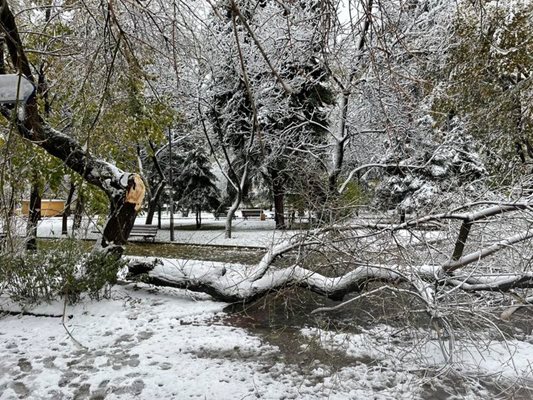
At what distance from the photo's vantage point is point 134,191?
620cm

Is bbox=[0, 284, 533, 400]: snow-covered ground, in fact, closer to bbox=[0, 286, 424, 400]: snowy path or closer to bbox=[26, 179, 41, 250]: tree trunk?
bbox=[0, 286, 424, 400]: snowy path

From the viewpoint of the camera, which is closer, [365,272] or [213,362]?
[213,362]

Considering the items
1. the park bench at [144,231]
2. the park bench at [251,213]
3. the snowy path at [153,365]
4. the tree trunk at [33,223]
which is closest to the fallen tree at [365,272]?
the snowy path at [153,365]

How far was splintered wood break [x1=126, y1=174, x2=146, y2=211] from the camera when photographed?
242 inches

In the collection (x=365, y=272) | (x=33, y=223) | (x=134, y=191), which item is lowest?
(x=365, y=272)

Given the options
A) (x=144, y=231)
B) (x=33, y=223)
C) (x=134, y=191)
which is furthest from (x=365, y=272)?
(x=144, y=231)

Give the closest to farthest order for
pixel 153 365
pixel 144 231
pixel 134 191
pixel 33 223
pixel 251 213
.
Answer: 1. pixel 153 365
2. pixel 33 223
3. pixel 134 191
4. pixel 144 231
5. pixel 251 213

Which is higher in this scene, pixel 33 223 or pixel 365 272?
pixel 33 223

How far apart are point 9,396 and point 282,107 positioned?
10766 millimetres

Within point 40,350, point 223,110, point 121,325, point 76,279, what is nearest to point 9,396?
point 40,350

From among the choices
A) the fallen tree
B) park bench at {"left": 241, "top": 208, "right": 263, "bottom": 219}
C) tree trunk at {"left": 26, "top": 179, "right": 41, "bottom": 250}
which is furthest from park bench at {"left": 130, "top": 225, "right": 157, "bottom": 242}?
park bench at {"left": 241, "top": 208, "right": 263, "bottom": 219}

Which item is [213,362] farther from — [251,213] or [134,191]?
[251,213]

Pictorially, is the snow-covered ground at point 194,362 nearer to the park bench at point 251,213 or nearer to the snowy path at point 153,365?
the snowy path at point 153,365

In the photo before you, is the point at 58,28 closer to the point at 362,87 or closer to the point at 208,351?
the point at 208,351
